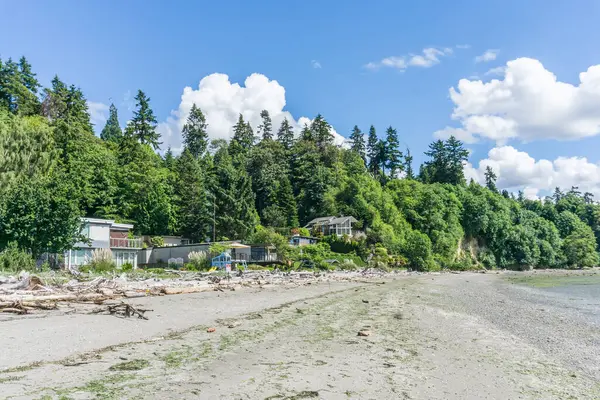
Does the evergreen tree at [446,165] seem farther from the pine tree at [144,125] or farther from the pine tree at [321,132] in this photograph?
the pine tree at [144,125]

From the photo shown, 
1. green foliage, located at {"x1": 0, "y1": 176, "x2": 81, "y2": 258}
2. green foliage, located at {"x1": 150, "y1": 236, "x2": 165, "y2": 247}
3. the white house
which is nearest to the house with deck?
green foliage, located at {"x1": 150, "y1": 236, "x2": 165, "y2": 247}

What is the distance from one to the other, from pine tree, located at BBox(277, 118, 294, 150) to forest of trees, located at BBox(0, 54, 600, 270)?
0.32 metres

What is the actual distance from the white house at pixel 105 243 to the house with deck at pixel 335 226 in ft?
93.2

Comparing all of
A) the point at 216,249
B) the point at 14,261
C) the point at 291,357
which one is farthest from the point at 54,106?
the point at 291,357

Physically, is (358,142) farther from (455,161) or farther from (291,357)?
(291,357)

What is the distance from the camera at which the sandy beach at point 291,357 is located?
560 cm

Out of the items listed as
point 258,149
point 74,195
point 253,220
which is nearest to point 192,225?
point 253,220

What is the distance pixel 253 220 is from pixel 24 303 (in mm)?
49304

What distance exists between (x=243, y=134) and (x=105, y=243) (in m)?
59.7

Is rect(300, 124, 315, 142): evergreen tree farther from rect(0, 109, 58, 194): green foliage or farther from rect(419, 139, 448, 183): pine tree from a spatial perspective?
rect(0, 109, 58, 194): green foliage

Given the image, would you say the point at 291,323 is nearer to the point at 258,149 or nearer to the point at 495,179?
the point at 258,149

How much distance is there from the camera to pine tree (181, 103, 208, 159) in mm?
95875

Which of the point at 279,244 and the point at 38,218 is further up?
the point at 38,218

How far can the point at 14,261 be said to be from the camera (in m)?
23.5
